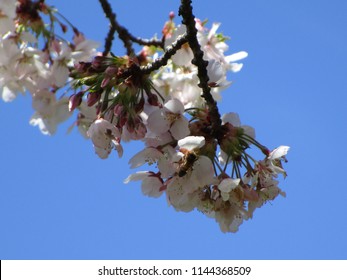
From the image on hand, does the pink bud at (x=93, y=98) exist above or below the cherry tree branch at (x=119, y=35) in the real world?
below

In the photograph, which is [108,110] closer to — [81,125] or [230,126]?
[230,126]

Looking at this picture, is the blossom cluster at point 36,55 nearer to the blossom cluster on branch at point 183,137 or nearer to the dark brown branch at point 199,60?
the blossom cluster on branch at point 183,137

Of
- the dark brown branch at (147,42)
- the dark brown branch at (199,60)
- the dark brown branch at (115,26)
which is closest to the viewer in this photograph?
the dark brown branch at (199,60)

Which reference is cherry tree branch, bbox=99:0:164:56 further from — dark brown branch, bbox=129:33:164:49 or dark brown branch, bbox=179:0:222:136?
dark brown branch, bbox=179:0:222:136

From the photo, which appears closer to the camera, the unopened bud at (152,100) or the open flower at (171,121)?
the open flower at (171,121)

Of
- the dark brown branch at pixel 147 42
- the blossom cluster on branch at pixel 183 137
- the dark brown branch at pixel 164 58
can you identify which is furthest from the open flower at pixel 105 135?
the dark brown branch at pixel 147 42

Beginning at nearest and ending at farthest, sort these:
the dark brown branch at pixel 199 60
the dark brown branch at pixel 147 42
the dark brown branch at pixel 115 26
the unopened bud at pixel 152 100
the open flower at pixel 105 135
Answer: the dark brown branch at pixel 199 60 → the open flower at pixel 105 135 → the unopened bud at pixel 152 100 → the dark brown branch at pixel 115 26 → the dark brown branch at pixel 147 42

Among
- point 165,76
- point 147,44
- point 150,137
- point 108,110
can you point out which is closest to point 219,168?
Answer: point 150,137

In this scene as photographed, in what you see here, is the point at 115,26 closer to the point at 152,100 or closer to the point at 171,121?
the point at 152,100

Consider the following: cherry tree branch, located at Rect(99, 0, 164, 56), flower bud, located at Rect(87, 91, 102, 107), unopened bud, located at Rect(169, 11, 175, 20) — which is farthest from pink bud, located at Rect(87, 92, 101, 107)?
unopened bud, located at Rect(169, 11, 175, 20)
